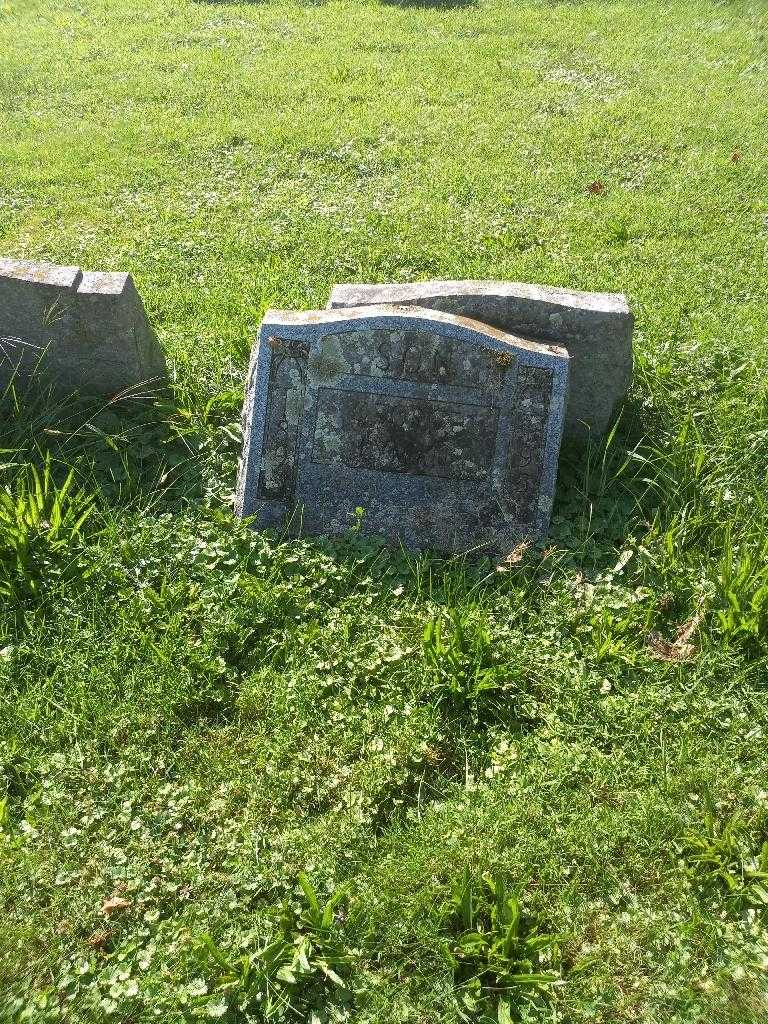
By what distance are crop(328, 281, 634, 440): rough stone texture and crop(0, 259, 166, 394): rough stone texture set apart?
4.00 ft

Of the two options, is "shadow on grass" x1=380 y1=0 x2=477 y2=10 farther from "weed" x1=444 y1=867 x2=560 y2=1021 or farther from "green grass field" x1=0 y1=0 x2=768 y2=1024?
Result: "weed" x1=444 y1=867 x2=560 y2=1021

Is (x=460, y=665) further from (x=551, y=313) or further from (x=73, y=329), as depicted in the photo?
(x=73, y=329)

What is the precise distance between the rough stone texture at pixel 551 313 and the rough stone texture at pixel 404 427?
0.20 metres

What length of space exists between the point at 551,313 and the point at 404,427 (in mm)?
995

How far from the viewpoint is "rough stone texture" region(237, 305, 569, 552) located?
399 centimetres

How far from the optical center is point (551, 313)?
13.8 ft

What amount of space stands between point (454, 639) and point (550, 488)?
3.43 ft

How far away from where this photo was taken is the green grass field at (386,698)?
2.71 metres

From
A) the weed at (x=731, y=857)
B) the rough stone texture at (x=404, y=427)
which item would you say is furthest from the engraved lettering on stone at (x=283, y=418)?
the weed at (x=731, y=857)

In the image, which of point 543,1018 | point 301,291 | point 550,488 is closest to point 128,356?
point 301,291

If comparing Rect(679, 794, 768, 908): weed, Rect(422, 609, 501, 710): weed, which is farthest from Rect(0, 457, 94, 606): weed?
Rect(679, 794, 768, 908): weed

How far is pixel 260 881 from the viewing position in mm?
2900

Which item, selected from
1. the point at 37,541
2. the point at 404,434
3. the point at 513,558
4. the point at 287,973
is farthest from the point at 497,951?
the point at 37,541

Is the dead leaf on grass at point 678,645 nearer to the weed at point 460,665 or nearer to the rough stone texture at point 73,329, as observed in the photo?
the weed at point 460,665
